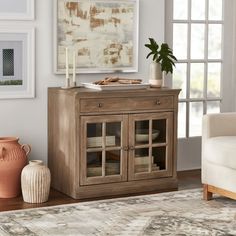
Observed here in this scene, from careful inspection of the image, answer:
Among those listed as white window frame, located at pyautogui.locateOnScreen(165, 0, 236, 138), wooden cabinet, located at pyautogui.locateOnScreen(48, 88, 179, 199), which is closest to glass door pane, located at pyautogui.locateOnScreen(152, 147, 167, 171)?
wooden cabinet, located at pyautogui.locateOnScreen(48, 88, 179, 199)

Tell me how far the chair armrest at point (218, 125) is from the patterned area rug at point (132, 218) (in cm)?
48

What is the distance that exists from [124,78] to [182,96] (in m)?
0.71

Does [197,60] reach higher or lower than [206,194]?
higher

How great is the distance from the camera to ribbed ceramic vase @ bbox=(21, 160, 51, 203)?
4949 millimetres

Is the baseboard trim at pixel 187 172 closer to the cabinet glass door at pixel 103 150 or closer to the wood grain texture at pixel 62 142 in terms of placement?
the cabinet glass door at pixel 103 150

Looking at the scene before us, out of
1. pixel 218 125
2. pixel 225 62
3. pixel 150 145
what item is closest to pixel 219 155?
pixel 218 125

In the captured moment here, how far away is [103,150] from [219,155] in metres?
0.87

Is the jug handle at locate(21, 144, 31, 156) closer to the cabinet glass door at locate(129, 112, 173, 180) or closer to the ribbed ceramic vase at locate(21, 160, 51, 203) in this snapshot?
the ribbed ceramic vase at locate(21, 160, 51, 203)

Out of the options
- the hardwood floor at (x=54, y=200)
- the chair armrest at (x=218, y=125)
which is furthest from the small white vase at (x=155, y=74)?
the hardwood floor at (x=54, y=200)

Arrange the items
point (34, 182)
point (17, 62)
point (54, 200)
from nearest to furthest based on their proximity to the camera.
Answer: point (34, 182)
point (54, 200)
point (17, 62)

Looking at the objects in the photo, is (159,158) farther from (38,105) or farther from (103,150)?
(38,105)

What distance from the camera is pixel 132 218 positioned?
4539mm

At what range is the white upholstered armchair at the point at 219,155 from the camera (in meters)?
4.82

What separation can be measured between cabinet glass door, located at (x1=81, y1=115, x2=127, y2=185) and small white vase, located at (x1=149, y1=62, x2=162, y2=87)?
1.52 feet
